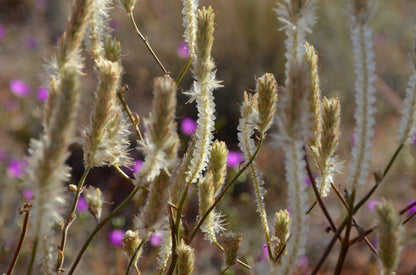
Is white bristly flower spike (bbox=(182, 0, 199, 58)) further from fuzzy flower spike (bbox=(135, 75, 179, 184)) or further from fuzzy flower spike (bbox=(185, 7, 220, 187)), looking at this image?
fuzzy flower spike (bbox=(135, 75, 179, 184))

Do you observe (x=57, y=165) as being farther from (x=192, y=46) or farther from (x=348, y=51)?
(x=348, y=51)

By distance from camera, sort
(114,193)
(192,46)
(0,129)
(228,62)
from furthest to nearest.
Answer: (228,62) < (0,129) < (114,193) < (192,46)

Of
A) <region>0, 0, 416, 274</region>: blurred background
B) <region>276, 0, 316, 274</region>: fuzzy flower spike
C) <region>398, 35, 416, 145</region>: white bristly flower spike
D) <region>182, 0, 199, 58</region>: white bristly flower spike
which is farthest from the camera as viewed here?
<region>0, 0, 416, 274</region>: blurred background

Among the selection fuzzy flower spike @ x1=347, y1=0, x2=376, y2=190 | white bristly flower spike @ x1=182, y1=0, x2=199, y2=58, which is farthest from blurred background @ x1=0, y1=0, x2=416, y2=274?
fuzzy flower spike @ x1=347, y1=0, x2=376, y2=190

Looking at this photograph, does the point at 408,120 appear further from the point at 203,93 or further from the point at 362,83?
the point at 203,93

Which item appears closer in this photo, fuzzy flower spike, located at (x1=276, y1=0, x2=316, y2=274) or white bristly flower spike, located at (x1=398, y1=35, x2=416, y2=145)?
fuzzy flower spike, located at (x1=276, y1=0, x2=316, y2=274)

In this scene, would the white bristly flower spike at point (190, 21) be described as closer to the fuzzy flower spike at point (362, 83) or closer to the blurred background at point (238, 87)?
the fuzzy flower spike at point (362, 83)

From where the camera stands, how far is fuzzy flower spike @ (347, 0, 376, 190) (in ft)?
1.80

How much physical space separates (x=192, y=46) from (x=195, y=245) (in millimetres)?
2084

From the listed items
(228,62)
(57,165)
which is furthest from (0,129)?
(57,165)

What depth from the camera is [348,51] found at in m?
4.45

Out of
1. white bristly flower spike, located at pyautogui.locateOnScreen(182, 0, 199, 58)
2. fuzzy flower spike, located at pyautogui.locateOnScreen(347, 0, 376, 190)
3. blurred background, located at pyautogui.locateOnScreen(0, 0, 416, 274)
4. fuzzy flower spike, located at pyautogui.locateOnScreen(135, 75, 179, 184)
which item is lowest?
fuzzy flower spike, located at pyautogui.locateOnScreen(135, 75, 179, 184)

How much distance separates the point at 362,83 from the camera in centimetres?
56

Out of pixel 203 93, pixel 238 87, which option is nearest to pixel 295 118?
pixel 203 93
